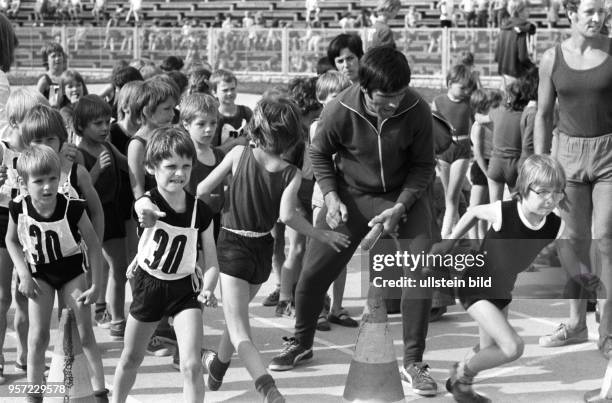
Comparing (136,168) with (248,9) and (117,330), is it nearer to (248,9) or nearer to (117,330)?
(117,330)

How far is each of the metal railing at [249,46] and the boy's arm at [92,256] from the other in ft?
60.3

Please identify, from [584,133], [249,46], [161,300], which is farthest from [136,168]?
[249,46]

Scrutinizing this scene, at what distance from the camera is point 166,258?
5477mm

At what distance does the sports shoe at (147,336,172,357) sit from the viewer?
277 inches

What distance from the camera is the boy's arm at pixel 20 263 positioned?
5.75m

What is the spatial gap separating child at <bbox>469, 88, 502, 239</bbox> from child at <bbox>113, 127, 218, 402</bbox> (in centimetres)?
470

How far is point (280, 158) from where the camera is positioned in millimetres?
6090

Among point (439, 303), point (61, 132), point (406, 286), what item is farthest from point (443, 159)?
point (61, 132)

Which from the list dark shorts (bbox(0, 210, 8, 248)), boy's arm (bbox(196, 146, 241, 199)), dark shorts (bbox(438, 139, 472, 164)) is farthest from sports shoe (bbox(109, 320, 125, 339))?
dark shorts (bbox(438, 139, 472, 164))

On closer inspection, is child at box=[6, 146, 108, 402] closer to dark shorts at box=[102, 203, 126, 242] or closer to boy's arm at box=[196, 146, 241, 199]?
boy's arm at box=[196, 146, 241, 199]

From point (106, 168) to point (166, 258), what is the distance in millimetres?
1659

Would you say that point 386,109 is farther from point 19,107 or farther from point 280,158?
point 19,107

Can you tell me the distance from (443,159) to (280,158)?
399cm

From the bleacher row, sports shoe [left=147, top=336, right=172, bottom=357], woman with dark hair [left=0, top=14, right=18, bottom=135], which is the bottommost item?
the bleacher row
